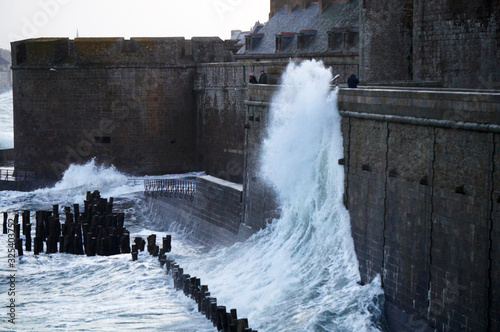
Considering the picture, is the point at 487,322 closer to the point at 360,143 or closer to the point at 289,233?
the point at 360,143

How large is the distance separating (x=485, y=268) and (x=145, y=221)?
1994 centimetres

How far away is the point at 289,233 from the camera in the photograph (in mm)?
22156

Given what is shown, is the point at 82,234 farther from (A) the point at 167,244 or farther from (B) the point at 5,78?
(B) the point at 5,78

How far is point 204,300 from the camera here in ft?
64.1

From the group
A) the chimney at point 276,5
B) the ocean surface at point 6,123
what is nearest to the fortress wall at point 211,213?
the chimney at point 276,5

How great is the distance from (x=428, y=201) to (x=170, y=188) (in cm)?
2003

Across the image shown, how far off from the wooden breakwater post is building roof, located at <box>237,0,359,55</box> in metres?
18.9

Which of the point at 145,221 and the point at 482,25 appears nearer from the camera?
the point at 482,25

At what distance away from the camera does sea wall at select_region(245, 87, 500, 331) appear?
1400 cm

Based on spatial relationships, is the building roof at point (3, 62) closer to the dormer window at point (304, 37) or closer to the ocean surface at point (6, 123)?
the ocean surface at point (6, 123)

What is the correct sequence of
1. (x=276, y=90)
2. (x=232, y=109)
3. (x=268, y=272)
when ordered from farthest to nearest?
1. (x=232, y=109)
2. (x=276, y=90)
3. (x=268, y=272)

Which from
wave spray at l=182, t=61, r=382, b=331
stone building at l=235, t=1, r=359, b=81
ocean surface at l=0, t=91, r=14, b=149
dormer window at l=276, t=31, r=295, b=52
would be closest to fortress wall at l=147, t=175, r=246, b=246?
wave spray at l=182, t=61, r=382, b=331

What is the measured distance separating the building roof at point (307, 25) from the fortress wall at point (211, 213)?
12.8 metres

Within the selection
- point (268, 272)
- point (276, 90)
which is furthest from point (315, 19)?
point (268, 272)
